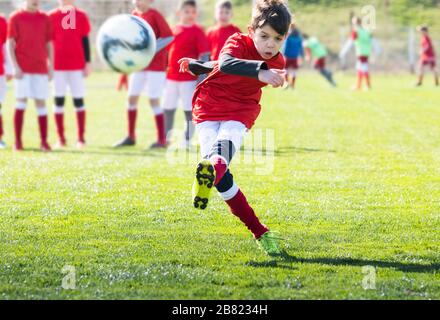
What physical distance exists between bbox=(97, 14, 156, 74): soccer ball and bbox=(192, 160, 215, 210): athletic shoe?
8.98ft

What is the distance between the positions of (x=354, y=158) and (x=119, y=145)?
12.2ft

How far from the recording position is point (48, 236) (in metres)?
6.32

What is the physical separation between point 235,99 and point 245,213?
0.80 metres

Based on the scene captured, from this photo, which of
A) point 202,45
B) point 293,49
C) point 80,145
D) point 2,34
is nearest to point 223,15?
point 202,45

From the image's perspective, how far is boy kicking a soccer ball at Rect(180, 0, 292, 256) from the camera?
5.57m

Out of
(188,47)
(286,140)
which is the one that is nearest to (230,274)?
(188,47)

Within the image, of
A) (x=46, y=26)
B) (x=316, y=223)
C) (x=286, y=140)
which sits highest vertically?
(x=46, y=26)

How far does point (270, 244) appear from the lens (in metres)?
5.86

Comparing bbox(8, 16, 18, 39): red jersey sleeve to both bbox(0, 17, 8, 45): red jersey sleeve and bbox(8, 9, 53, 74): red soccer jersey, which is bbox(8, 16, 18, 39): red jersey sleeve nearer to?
bbox(8, 9, 53, 74): red soccer jersey

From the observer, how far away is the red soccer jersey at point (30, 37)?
11867 millimetres

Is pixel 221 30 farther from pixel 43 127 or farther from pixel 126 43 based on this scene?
pixel 126 43

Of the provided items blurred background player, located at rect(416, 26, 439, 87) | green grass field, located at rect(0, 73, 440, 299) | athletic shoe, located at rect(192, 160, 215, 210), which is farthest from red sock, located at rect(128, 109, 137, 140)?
blurred background player, located at rect(416, 26, 439, 87)

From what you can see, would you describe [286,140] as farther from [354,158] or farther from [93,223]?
[93,223]
